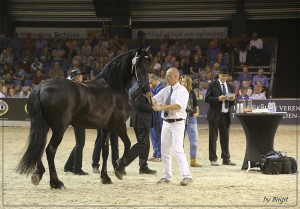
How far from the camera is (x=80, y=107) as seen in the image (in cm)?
970

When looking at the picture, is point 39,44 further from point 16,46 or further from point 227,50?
point 227,50

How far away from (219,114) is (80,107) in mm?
4138

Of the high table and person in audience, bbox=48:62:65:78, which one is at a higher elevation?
person in audience, bbox=48:62:65:78

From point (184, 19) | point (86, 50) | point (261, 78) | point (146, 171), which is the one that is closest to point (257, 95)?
point (261, 78)

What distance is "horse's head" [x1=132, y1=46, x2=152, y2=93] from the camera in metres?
9.94

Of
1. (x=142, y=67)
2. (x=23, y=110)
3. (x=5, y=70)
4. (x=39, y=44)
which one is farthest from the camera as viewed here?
(x=39, y=44)

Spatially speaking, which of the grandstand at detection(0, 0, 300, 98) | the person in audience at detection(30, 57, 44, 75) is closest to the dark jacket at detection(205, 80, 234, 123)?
the grandstand at detection(0, 0, 300, 98)

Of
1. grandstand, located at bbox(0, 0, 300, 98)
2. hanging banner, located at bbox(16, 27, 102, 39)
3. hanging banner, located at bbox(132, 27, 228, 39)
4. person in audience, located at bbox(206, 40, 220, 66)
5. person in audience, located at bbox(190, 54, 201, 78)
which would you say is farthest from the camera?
hanging banner, located at bbox(16, 27, 102, 39)

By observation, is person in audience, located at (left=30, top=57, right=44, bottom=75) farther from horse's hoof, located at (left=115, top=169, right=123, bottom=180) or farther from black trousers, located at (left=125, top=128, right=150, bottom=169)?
horse's hoof, located at (left=115, top=169, right=123, bottom=180)

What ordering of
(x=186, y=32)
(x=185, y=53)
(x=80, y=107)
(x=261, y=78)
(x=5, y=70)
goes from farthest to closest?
(x=186, y=32)
(x=5, y=70)
(x=185, y=53)
(x=261, y=78)
(x=80, y=107)

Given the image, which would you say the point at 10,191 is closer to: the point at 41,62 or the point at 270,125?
the point at 270,125

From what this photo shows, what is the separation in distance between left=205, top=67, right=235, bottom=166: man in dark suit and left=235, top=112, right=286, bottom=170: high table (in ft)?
3.99

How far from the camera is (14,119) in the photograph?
22.4 metres

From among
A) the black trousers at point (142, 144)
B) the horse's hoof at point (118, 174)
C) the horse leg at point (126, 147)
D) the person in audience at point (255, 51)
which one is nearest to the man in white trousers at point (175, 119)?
the horse leg at point (126, 147)
